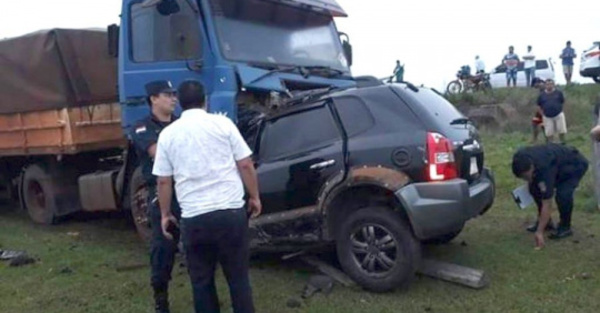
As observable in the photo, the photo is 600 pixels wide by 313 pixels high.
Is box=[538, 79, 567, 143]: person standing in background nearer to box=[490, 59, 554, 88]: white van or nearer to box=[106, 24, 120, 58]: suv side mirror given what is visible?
box=[106, 24, 120, 58]: suv side mirror

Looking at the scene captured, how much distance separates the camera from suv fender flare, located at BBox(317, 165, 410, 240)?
18.9ft

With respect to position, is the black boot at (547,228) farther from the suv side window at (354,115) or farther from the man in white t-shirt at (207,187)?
the man in white t-shirt at (207,187)

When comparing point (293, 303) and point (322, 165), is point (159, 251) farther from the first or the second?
point (322, 165)

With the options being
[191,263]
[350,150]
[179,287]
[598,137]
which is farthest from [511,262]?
[191,263]

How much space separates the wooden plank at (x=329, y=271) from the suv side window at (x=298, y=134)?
1.05 meters

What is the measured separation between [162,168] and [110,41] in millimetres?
3898

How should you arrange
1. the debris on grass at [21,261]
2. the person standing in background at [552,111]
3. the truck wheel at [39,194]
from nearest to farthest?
the debris on grass at [21,261]
the truck wheel at [39,194]
the person standing in background at [552,111]

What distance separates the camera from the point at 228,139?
14.8 feet

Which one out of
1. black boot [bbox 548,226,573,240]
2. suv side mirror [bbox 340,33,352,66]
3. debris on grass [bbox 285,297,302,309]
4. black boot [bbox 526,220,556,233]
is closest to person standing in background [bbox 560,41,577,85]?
suv side mirror [bbox 340,33,352,66]

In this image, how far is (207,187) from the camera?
174 inches

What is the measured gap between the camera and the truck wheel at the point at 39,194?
10016 millimetres

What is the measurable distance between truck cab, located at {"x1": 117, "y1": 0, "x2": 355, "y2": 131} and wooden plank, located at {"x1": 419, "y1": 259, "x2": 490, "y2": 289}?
2.01 m

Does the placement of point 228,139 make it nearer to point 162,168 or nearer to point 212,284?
point 162,168

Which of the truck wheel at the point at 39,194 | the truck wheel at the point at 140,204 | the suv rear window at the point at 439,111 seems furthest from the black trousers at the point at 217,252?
the truck wheel at the point at 39,194
